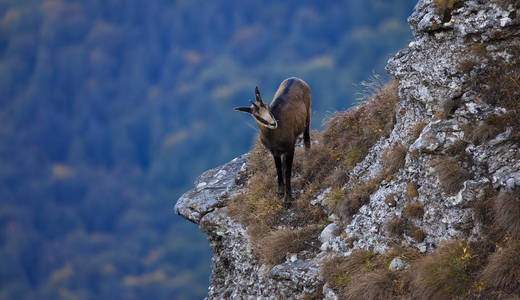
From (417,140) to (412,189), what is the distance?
32.1 inches

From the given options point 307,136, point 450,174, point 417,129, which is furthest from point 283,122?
point 450,174

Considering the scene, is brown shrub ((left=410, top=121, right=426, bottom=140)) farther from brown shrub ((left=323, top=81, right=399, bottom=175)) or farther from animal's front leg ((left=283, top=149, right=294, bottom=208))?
animal's front leg ((left=283, top=149, right=294, bottom=208))

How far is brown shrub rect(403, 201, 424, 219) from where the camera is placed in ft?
22.6

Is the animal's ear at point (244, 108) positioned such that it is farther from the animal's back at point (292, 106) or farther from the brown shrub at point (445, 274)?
the brown shrub at point (445, 274)

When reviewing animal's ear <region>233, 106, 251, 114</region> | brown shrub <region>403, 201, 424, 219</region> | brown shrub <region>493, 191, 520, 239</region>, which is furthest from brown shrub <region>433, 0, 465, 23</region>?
animal's ear <region>233, 106, 251, 114</region>

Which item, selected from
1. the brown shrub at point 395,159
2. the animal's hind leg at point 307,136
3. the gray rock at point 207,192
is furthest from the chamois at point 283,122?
the brown shrub at point 395,159

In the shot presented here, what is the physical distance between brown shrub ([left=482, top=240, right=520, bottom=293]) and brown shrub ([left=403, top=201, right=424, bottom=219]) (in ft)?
4.98

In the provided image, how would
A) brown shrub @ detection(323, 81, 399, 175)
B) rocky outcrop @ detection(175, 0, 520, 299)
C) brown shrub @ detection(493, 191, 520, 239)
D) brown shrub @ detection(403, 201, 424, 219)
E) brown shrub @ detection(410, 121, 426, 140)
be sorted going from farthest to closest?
1. brown shrub @ detection(323, 81, 399, 175)
2. brown shrub @ detection(410, 121, 426, 140)
3. brown shrub @ detection(403, 201, 424, 219)
4. rocky outcrop @ detection(175, 0, 520, 299)
5. brown shrub @ detection(493, 191, 520, 239)

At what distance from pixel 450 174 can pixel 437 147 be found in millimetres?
572

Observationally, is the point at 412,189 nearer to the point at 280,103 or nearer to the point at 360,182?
the point at 360,182

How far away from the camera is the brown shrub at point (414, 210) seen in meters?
6.90

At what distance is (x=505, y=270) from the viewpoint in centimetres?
527

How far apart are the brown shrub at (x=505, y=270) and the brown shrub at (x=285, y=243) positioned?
349 cm

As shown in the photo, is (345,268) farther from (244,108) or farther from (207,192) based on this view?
(207,192)
